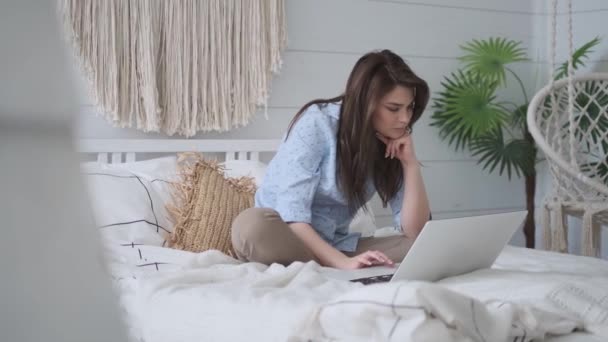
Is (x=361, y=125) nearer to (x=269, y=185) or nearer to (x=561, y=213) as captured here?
(x=269, y=185)

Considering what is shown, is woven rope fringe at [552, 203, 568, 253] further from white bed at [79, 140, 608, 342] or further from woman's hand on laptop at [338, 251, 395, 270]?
woman's hand on laptop at [338, 251, 395, 270]

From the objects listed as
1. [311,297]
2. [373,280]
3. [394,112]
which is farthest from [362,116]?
[311,297]

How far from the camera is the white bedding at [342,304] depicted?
2.58ft

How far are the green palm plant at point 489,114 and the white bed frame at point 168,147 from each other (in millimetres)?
785

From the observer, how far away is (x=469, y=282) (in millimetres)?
1207

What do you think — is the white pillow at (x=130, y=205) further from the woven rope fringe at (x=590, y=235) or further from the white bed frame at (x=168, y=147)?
the woven rope fringe at (x=590, y=235)

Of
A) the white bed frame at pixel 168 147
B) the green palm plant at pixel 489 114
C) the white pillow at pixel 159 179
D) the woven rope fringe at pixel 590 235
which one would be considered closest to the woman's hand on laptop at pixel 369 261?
the white pillow at pixel 159 179

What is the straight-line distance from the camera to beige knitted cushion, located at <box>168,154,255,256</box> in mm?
1884

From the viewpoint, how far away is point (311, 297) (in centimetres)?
115

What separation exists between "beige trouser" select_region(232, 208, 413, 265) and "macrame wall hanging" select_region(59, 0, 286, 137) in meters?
0.79

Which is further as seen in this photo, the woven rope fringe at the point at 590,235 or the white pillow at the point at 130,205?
the woven rope fringe at the point at 590,235

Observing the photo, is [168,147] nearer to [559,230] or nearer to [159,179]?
[159,179]

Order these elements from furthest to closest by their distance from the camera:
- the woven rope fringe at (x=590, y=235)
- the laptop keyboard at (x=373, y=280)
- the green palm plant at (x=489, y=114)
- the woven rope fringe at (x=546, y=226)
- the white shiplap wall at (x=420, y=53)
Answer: the green palm plant at (x=489, y=114), the white shiplap wall at (x=420, y=53), the woven rope fringe at (x=546, y=226), the woven rope fringe at (x=590, y=235), the laptop keyboard at (x=373, y=280)

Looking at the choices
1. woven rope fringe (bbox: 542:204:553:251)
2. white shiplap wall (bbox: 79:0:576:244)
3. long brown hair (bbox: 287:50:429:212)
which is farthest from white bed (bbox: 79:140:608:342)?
woven rope fringe (bbox: 542:204:553:251)
